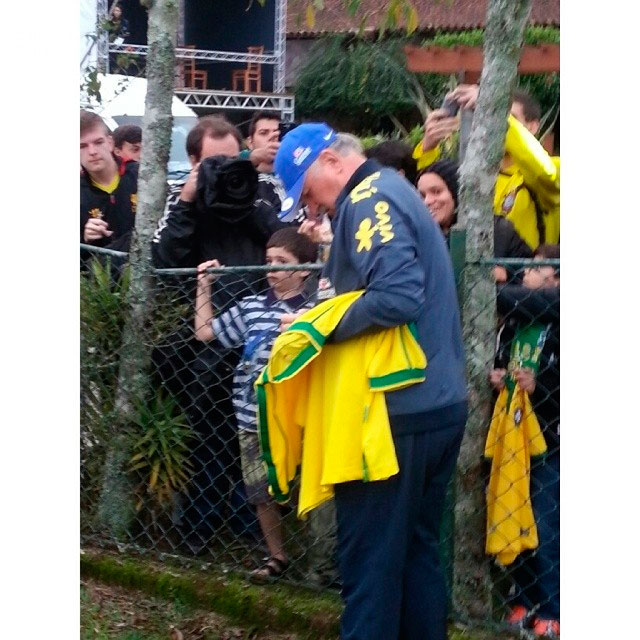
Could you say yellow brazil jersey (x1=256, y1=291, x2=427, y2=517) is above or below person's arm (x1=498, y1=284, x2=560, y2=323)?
below

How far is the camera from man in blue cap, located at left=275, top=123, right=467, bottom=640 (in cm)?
298

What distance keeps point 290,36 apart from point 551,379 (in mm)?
19573

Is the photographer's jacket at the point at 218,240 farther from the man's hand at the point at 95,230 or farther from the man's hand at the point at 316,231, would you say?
the man's hand at the point at 95,230

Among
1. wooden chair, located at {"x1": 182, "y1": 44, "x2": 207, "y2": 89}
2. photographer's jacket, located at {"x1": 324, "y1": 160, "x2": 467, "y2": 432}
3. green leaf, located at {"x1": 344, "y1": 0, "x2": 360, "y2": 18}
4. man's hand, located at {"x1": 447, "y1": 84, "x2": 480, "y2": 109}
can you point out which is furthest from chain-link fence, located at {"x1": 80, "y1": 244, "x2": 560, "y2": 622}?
wooden chair, located at {"x1": 182, "y1": 44, "x2": 207, "y2": 89}

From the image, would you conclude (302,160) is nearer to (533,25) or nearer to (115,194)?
(115,194)

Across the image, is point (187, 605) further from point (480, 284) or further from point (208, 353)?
point (480, 284)

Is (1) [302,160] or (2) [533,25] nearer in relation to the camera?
(1) [302,160]

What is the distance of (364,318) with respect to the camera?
117 inches

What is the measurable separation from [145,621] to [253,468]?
0.70 m

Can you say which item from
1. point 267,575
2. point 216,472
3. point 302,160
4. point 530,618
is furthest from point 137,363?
point 530,618

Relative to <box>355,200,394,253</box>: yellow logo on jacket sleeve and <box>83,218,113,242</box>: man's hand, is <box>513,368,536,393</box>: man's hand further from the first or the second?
<box>83,218,113,242</box>: man's hand

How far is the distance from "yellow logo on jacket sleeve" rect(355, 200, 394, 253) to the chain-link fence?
612 mm

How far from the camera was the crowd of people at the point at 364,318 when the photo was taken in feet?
10.0

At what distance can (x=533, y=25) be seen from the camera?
1731cm
